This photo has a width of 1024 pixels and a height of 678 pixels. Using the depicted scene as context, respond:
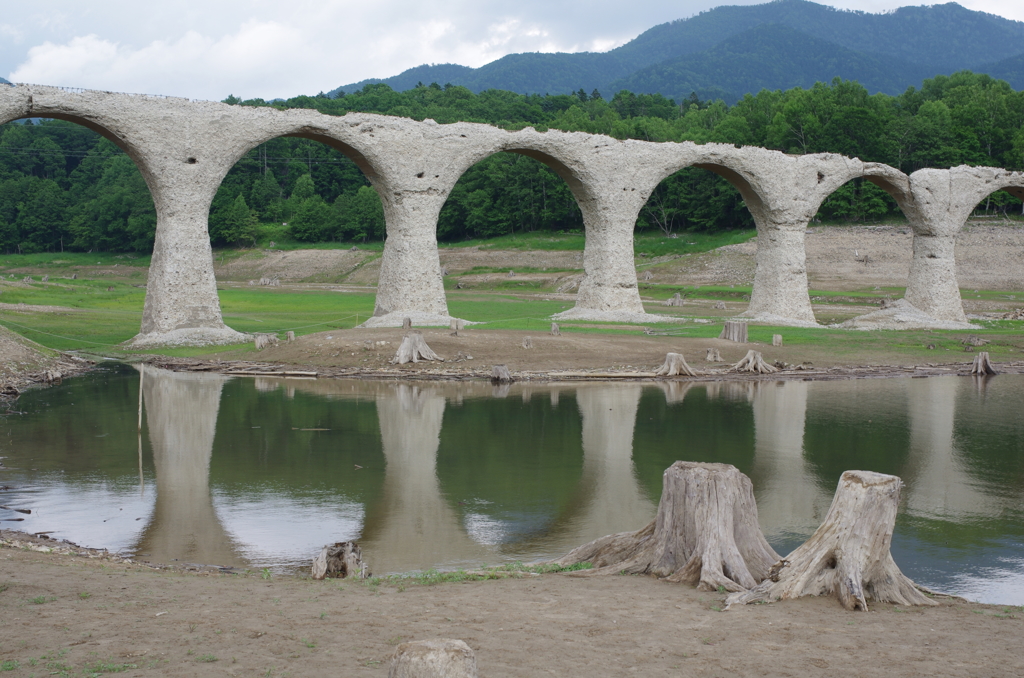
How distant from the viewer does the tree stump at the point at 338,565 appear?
682 centimetres

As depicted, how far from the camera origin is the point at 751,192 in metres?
31.7

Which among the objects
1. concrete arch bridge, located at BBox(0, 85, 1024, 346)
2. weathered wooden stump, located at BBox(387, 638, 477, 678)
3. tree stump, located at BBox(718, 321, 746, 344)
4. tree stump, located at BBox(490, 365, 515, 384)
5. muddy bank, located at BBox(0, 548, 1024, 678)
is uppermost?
concrete arch bridge, located at BBox(0, 85, 1024, 346)

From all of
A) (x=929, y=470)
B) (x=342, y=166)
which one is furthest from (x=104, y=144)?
(x=929, y=470)

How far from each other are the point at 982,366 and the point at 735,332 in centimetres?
560

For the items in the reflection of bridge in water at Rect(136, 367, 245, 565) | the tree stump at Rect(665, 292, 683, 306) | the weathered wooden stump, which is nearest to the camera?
the weathered wooden stump

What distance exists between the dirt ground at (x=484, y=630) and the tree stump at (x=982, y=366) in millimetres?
16304

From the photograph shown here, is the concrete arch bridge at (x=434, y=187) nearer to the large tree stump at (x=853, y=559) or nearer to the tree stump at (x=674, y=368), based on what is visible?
the tree stump at (x=674, y=368)

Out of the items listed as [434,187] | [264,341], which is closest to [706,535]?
[264,341]

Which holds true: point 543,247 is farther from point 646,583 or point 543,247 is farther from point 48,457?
point 646,583

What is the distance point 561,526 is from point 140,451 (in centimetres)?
626

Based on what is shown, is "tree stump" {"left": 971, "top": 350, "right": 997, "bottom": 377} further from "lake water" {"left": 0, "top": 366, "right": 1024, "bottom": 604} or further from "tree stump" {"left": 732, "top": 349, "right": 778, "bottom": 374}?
"tree stump" {"left": 732, "top": 349, "right": 778, "bottom": 374}

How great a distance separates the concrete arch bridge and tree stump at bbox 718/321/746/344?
5.18 metres

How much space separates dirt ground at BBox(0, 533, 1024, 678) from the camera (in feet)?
14.9

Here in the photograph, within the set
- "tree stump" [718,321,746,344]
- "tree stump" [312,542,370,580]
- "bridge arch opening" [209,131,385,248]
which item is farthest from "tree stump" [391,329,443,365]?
"bridge arch opening" [209,131,385,248]
